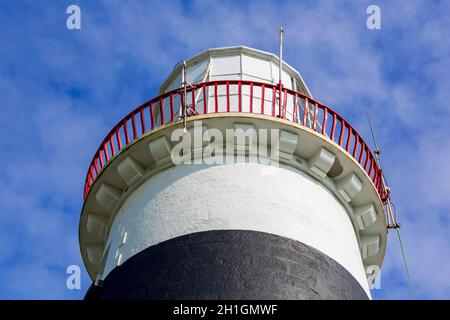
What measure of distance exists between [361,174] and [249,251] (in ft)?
9.08

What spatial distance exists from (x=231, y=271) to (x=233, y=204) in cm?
128

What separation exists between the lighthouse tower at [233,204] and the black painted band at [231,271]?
17mm

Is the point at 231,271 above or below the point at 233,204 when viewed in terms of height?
below

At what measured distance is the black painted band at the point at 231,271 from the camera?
408 inches

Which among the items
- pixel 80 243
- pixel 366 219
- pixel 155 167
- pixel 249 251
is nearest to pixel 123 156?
pixel 155 167

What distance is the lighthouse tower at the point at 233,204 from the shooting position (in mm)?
10727

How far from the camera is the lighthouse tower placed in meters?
10.7

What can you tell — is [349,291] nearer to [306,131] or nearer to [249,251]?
[249,251]

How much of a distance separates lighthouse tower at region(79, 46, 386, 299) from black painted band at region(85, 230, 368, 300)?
17 mm

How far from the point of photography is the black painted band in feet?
34.0

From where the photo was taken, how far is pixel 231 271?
1052 centimetres

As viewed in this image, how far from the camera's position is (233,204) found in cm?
1155

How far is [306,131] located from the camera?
12.4m

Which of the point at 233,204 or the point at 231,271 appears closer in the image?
the point at 231,271
